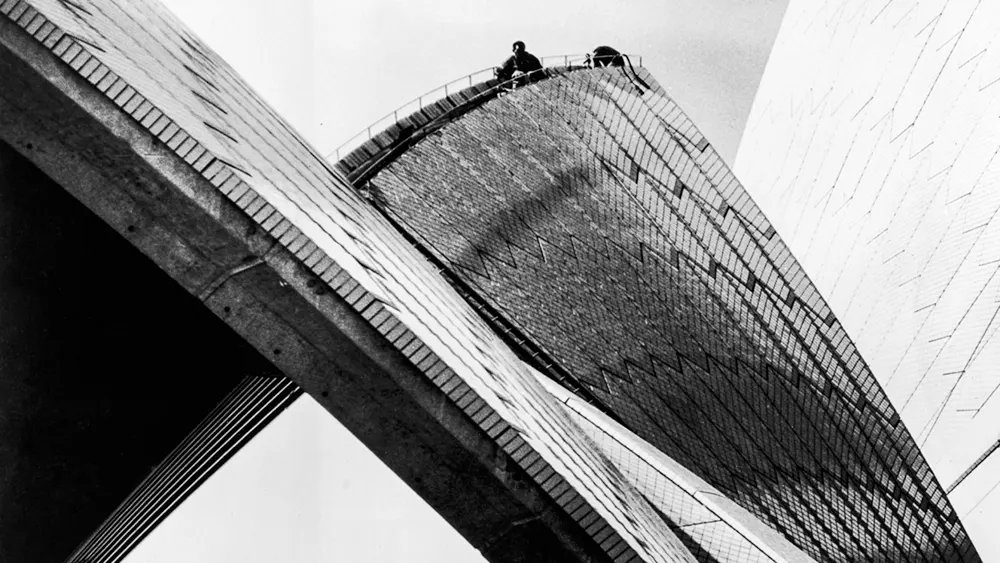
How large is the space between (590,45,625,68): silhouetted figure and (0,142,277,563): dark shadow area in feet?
35.6

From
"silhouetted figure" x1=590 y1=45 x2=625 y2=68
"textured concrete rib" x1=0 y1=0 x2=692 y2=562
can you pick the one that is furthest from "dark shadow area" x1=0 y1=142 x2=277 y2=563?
"silhouetted figure" x1=590 y1=45 x2=625 y2=68

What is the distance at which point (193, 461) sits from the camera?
10.7 meters

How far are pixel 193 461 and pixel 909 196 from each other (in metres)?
9.41

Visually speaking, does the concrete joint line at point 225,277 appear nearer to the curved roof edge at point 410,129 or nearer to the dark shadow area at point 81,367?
the dark shadow area at point 81,367

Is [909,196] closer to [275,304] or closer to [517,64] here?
[517,64]

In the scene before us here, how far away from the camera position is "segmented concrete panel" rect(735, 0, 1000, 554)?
12594mm

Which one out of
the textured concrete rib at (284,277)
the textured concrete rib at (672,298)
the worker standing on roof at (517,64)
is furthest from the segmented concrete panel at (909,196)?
the textured concrete rib at (284,277)

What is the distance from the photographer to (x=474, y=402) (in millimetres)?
5930

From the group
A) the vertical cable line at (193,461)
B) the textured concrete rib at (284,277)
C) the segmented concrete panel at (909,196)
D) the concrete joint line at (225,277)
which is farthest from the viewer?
the segmented concrete panel at (909,196)

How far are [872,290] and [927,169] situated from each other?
5.35 feet

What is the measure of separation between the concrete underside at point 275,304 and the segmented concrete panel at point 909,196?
7.08 m

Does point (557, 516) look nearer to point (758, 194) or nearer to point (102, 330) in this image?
point (102, 330)

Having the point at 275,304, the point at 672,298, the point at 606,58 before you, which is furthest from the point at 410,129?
the point at 275,304

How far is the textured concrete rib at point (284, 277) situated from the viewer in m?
5.43
